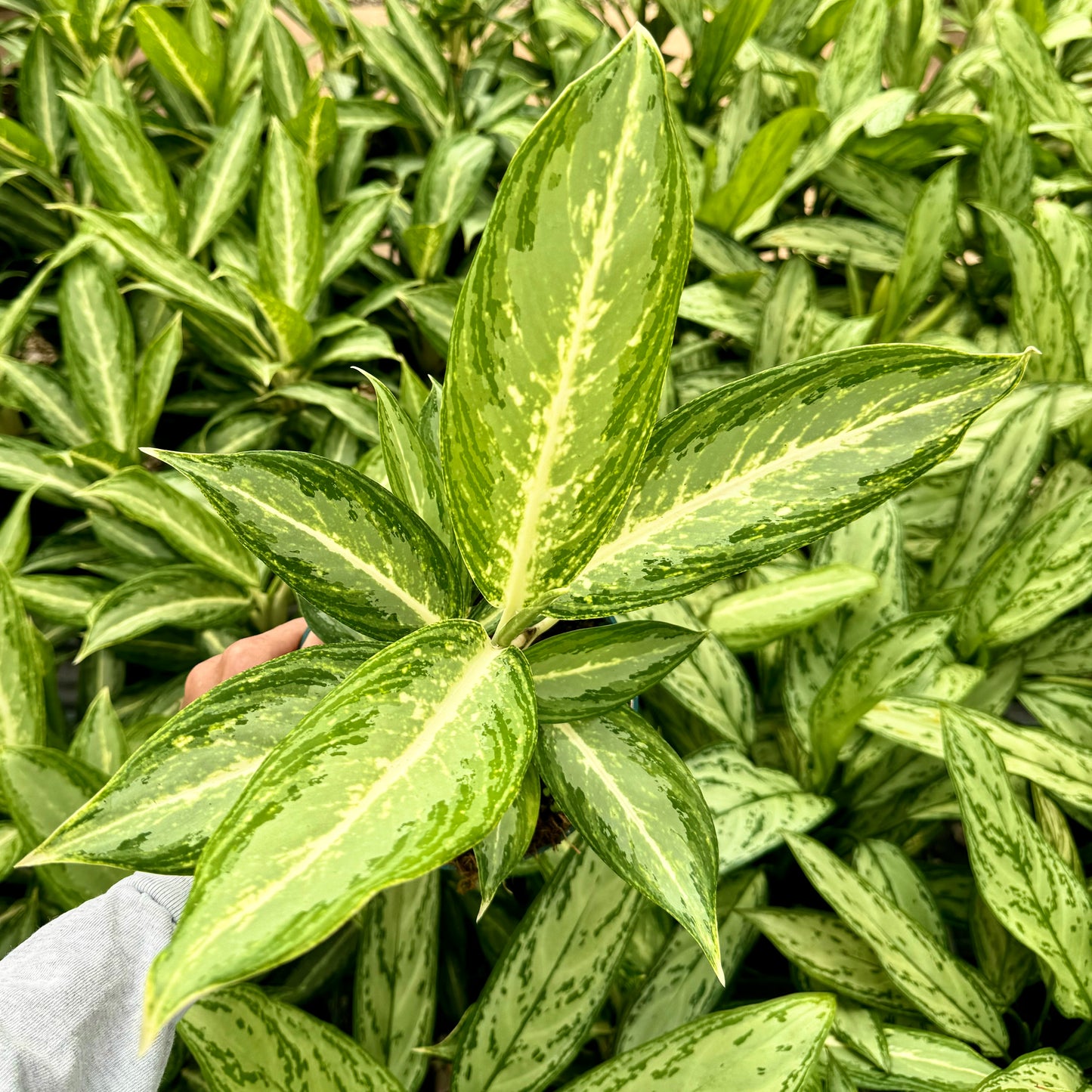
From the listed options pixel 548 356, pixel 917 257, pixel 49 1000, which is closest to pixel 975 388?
pixel 548 356

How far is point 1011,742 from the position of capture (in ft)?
1.95

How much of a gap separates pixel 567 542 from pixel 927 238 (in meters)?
0.63

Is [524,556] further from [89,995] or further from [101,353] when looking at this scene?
[101,353]

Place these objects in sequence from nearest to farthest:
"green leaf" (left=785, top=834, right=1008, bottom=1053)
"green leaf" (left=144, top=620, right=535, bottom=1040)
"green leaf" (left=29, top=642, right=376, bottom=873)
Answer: "green leaf" (left=144, top=620, right=535, bottom=1040), "green leaf" (left=29, top=642, right=376, bottom=873), "green leaf" (left=785, top=834, right=1008, bottom=1053)

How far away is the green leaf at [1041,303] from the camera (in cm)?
72

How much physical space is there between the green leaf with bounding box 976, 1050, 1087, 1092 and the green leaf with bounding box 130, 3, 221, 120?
1104mm

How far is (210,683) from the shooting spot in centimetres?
55

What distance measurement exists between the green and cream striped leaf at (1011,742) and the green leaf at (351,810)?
0.36 metres

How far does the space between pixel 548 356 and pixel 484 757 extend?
5.4 inches

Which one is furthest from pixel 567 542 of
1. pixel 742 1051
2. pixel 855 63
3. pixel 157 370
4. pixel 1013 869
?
pixel 855 63

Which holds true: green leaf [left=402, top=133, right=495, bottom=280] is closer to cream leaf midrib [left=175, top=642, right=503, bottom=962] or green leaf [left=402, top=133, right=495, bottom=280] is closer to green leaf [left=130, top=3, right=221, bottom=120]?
green leaf [left=130, top=3, right=221, bottom=120]

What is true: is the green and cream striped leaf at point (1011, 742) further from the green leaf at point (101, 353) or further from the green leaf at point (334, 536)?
the green leaf at point (101, 353)

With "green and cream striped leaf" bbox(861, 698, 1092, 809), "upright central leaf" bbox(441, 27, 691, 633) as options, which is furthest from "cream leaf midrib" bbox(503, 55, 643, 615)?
"green and cream striped leaf" bbox(861, 698, 1092, 809)

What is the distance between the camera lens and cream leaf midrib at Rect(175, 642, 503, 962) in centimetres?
22
